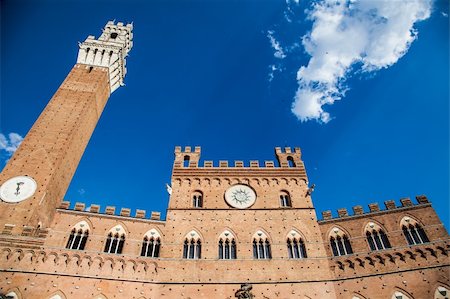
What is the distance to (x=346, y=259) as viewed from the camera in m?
16.7

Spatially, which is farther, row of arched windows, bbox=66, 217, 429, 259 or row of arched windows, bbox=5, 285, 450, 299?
row of arched windows, bbox=66, 217, 429, 259

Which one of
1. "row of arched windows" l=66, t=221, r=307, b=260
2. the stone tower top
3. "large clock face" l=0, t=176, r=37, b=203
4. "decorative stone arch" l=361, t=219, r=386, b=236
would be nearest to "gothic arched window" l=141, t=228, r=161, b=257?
"row of arched windows" l=66, t=221, r=307, b=260

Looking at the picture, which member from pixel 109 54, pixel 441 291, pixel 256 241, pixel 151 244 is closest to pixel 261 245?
pixel 256 241

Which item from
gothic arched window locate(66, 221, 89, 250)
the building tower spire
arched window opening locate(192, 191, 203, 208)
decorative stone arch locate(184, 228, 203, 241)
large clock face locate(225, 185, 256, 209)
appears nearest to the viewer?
the building tower spire

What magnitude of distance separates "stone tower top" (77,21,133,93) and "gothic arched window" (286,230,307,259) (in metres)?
19.7

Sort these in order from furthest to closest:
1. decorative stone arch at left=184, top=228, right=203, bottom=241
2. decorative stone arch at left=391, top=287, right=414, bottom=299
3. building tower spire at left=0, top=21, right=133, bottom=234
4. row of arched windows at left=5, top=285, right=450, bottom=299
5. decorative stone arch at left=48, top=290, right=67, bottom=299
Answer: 1. decorative stone arch at left=184, top=228, right=203, bottom=241
2. building tower spire at left=0, top=21, right=133, bottom=234
3. decorative stone arch at left=391, top=287, right=414, bottom=299
4. decorative stone arch at left=48, top=290, right=67, bottom=299
5. row of arched windows at left=5, top=285, right=450, bottom=299

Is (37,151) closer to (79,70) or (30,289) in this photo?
(30,289)

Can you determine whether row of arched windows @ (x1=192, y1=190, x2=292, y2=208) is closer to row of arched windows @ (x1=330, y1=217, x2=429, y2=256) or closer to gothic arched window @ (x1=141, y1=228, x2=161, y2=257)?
gothic arched window @ (x1=141, y1=228, x2=161, y2=257)

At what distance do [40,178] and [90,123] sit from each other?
705cm

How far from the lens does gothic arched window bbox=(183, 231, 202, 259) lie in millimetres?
17297

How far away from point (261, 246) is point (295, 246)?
77.6 inches

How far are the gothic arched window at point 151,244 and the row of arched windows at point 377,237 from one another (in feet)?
32.8

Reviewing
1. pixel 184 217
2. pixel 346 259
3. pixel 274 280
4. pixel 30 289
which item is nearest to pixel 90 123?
pixel 184 217

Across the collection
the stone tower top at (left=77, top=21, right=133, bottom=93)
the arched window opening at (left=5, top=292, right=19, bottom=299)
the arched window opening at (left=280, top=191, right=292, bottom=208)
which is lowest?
the arched window opening at (left=5, top=292, right=19, bottom=299)
